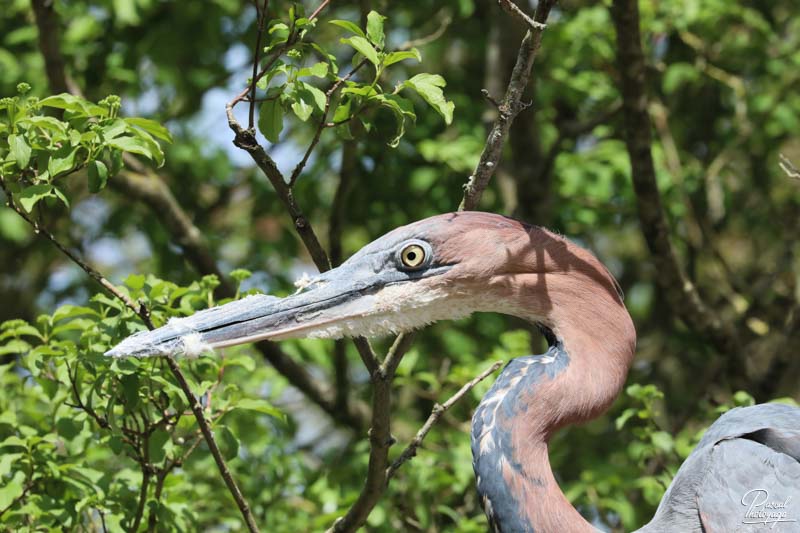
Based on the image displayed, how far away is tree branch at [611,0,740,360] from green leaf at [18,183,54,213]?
2.39m

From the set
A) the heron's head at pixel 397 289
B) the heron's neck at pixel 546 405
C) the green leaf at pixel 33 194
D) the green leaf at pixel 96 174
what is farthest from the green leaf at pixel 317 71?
the heron's neck at pixel 546 405

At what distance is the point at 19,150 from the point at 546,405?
1.52 m

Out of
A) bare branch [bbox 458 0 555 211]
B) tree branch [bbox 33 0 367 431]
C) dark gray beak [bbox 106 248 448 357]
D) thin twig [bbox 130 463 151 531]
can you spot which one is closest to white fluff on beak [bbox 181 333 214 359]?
dark gray beak [bbox 106 248 448 357]

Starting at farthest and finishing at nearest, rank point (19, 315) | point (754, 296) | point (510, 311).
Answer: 1. point (19, 315)
2. point (754, 296)
3. point (510, 311)

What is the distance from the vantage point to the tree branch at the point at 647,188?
4.48 meters

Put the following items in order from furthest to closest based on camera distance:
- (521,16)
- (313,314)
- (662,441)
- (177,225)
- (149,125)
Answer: (177,225) < (662,441) < (149,125) < (313,314) < (521,16)

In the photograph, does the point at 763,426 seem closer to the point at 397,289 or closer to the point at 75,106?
the point at 397,289

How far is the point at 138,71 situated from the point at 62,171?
11.5ft

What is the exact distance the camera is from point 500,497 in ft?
9.38

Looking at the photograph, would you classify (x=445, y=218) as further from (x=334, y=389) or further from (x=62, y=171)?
(x=334, y=389)

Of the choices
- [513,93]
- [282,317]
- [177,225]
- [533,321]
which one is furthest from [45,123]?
[177,225]

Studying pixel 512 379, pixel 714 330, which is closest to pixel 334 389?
pixel 714 330

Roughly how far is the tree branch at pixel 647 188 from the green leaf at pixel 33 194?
2390mm

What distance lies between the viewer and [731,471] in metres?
2.97
